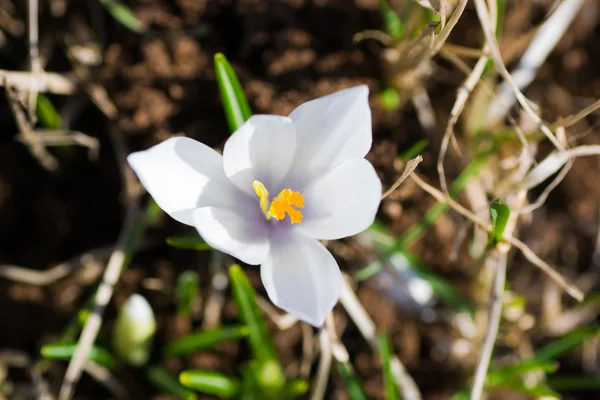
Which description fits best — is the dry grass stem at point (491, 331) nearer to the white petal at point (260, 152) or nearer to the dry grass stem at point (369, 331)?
the dry grass stem at point (369, 331)

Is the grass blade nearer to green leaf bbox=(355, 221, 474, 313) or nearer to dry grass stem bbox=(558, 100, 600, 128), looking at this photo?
green leaf bbox=(355, 221, 474, 313)

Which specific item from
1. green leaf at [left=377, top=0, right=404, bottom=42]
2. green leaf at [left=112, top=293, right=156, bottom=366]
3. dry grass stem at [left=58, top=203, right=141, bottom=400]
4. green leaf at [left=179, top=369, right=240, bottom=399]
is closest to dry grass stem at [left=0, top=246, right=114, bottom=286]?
dry grass stem at [left=58, top=203, right=141, bottom=400]

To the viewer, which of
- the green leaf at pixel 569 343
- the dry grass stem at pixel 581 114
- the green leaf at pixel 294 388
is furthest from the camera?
the green leaf at pixel 569 343

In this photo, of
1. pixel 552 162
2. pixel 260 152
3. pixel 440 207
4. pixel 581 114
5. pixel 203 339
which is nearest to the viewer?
pixel 260 152

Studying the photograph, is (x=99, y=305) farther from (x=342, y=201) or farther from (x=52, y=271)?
(x=342, y=201)

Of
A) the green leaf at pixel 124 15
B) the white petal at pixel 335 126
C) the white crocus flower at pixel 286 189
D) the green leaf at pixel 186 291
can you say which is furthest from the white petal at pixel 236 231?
the green leaf at pixel 124 15

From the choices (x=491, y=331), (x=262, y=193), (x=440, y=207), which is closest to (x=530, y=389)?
(x=491, y=331)

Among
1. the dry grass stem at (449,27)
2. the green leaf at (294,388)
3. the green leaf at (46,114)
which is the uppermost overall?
the dry grass stem at (449,27)

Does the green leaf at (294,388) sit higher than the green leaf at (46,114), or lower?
lower
